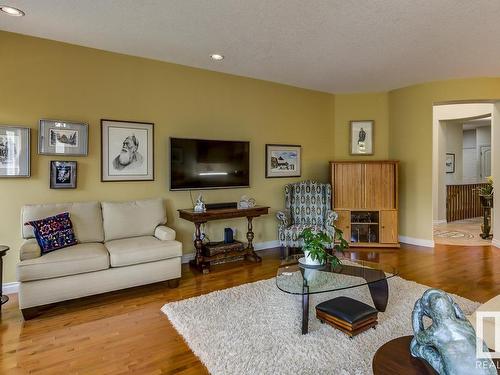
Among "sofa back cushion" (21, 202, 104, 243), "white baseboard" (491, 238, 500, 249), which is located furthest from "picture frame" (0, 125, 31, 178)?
"white baseboard" (491, 238, 500, 249)

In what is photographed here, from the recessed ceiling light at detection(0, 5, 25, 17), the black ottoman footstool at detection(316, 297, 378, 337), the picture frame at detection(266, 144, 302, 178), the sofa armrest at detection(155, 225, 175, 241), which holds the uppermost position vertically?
the recessed ceiling light at detection(0, 5, 25, 17)

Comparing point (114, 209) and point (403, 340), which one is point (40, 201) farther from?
point (403, 340)

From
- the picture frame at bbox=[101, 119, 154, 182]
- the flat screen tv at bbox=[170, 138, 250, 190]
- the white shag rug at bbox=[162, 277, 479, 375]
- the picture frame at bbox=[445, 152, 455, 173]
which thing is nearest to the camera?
the white shag rug at bbox=[162, 277, 479, 375]

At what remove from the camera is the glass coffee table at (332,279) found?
2365mm

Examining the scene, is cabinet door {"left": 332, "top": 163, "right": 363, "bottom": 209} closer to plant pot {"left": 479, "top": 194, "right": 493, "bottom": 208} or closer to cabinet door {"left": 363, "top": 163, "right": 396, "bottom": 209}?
cabinet door {"left": 363, "top": 163, "right": 396, "bottom": 209}

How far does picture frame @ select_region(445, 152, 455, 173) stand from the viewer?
7996 millimetres

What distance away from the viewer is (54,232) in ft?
10.1

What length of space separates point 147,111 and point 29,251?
2117 millimetres

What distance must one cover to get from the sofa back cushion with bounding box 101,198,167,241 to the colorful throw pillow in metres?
0.39

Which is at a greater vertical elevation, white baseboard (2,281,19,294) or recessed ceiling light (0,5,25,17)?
recessed ceiling light (0,5,25,17)

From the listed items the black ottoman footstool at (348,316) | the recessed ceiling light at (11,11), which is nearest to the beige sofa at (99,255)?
the black ottoman footstool at (348,316)

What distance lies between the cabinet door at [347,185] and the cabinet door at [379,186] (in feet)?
0.37

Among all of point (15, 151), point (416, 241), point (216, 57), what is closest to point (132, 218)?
point (15, 151)

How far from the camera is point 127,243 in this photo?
330cm
